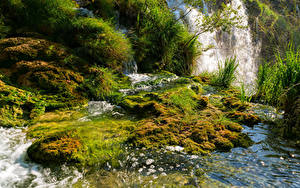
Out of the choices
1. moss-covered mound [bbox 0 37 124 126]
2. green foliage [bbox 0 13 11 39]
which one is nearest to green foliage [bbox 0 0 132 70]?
green foliage [bbox 0 13 11 39]

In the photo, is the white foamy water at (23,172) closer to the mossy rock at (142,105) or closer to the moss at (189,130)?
the moss at (189,130)

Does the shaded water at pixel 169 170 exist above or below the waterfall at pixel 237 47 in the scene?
below

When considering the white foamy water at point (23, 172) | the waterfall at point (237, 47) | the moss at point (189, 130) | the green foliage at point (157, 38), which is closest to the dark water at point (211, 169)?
the moss at point (189, 130)

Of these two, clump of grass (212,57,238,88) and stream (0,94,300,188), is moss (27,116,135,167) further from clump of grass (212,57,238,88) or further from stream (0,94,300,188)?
clump of grass (212,57,238,88)

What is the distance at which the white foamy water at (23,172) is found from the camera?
1.92 meters

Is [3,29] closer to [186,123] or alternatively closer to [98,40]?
[98,40]

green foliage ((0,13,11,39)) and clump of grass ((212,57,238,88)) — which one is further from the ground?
green foliage ((0,13,11,39))

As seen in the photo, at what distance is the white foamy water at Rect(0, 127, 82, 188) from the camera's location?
1916mm

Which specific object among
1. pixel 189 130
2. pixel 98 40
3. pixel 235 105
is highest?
pixel 98 40

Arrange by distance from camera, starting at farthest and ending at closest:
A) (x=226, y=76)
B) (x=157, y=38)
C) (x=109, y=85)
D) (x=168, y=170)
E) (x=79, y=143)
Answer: (x=157, y=38)
(x=226, y=76)
(x=109, y=85)
(x=79, y=143)
(x=168, y=170)

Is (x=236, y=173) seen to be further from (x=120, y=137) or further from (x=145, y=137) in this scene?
(x=120, y=137)

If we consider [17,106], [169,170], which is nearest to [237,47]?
[169,170]

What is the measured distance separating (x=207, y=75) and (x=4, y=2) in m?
7.05

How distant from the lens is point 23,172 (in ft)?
6.73
